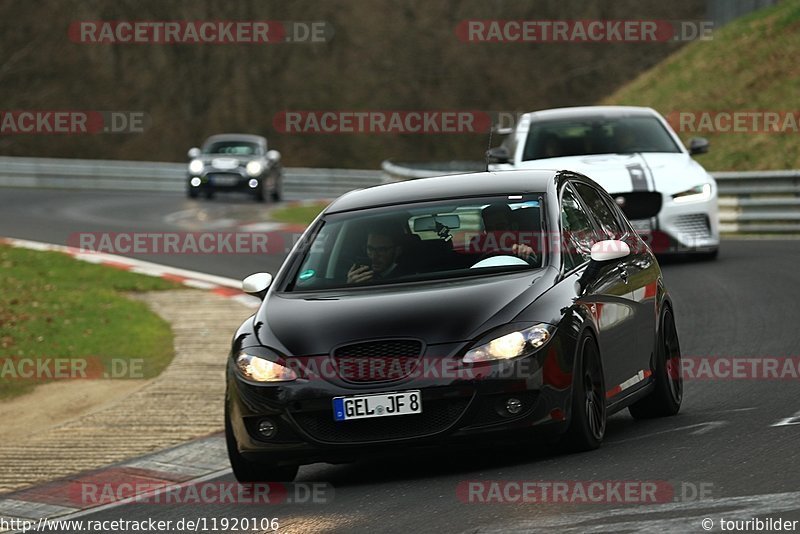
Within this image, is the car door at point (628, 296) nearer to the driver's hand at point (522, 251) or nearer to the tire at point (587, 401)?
the tire at point (587, 401)

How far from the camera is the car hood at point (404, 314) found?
7910mm

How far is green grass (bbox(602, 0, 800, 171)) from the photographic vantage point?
96.2 ft

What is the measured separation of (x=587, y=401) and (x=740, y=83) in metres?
25.6

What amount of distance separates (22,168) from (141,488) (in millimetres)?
34839

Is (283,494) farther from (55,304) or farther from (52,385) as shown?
(55,304)

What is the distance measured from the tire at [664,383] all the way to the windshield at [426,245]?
1.29 meters

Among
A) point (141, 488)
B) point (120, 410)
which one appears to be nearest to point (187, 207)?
point (120, 410)

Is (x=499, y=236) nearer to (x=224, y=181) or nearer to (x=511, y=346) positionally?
(x=511, y=346)

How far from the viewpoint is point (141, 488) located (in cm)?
938

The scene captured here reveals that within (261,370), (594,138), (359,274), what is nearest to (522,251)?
(359,274)

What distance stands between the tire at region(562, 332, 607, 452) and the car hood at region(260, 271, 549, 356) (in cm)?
40
